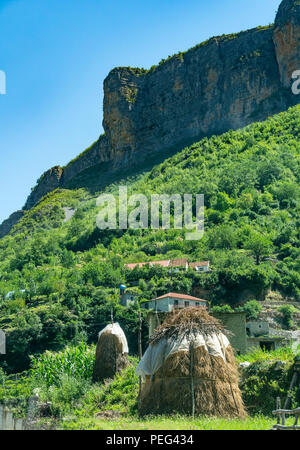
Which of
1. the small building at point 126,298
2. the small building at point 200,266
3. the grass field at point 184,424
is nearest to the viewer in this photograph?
the grass field at point 184,424

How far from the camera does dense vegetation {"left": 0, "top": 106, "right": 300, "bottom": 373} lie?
175 ft

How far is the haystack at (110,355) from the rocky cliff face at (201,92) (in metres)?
83.5

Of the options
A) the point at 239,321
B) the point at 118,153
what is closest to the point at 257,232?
the point at 239,321

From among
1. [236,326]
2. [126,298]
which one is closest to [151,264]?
[126,298]

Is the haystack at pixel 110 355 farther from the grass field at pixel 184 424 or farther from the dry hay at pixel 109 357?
the grass field at pixel 184 424

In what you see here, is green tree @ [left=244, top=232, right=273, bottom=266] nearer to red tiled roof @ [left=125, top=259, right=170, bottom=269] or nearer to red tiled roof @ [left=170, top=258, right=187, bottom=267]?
red tiled roof @ [left=170, top=258, right=187, bottom=267]

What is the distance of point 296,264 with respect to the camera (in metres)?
56.7

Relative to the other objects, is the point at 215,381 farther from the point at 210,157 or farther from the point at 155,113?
the point at 155,113

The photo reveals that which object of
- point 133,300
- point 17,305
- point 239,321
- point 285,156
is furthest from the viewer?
point 285,156

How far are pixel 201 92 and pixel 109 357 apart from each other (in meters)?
96.4

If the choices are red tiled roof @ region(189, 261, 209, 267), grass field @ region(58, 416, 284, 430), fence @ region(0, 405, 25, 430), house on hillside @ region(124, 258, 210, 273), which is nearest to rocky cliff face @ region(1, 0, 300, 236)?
house on hillside @ region(124, 258, 210, 273)

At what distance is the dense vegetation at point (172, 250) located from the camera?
175ft

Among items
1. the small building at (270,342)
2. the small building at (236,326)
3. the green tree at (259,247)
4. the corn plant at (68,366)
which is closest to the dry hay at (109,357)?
the corn plant at (68,366)

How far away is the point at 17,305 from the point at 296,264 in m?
28.7
